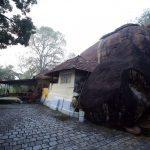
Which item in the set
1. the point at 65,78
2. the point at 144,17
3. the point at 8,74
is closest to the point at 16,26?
the point at 65,78

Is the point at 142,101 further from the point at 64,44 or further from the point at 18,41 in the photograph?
the point at 64,44

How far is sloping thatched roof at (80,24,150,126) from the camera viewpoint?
24.1ft

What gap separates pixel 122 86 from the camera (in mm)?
7578

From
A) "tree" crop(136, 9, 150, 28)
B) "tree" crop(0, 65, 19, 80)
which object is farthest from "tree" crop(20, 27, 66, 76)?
"tree" crop(136, 9, 150, 28)

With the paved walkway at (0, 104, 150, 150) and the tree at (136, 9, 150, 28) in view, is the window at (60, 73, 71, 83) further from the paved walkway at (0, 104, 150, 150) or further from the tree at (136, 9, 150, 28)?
the tree at (136, 9, 150, 28)

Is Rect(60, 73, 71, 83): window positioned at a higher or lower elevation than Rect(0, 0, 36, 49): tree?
lower

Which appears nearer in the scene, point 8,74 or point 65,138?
point 65,138

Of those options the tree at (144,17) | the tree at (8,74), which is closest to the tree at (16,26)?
the tree at (144,17)

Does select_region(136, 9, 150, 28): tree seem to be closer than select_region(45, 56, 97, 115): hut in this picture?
No

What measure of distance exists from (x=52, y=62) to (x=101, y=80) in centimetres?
2332

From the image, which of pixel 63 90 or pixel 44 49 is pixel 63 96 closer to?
pixel 63 90

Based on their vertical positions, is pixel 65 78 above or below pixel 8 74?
below

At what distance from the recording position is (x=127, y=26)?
1149 cm

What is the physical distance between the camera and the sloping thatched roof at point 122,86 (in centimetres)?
734
